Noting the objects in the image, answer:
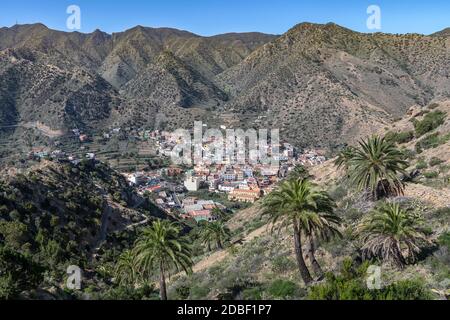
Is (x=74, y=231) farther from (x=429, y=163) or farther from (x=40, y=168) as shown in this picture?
(x=429, y=163)

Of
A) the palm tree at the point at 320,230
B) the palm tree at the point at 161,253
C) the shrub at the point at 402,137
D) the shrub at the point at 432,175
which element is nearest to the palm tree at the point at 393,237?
the palm tree at the point at 320,230

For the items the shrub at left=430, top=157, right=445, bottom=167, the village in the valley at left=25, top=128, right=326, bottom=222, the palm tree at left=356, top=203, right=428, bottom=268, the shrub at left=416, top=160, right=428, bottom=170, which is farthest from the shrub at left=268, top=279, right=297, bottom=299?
the village in the valley at left=25, top=128, right=326, bottom=222

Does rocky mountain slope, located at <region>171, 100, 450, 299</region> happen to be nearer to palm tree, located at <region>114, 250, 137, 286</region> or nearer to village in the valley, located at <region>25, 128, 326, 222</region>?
palm tree, located at <region>114, 250, 137, 286</region>

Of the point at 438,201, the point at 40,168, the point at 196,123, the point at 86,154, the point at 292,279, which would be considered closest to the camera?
the point at 292,279

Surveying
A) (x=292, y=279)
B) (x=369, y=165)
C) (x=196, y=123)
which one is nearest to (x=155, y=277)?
(x=292, y=279)

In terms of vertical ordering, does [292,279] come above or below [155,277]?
above

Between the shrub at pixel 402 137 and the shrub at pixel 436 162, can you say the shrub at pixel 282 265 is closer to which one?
the shrub at pixel 436 162
